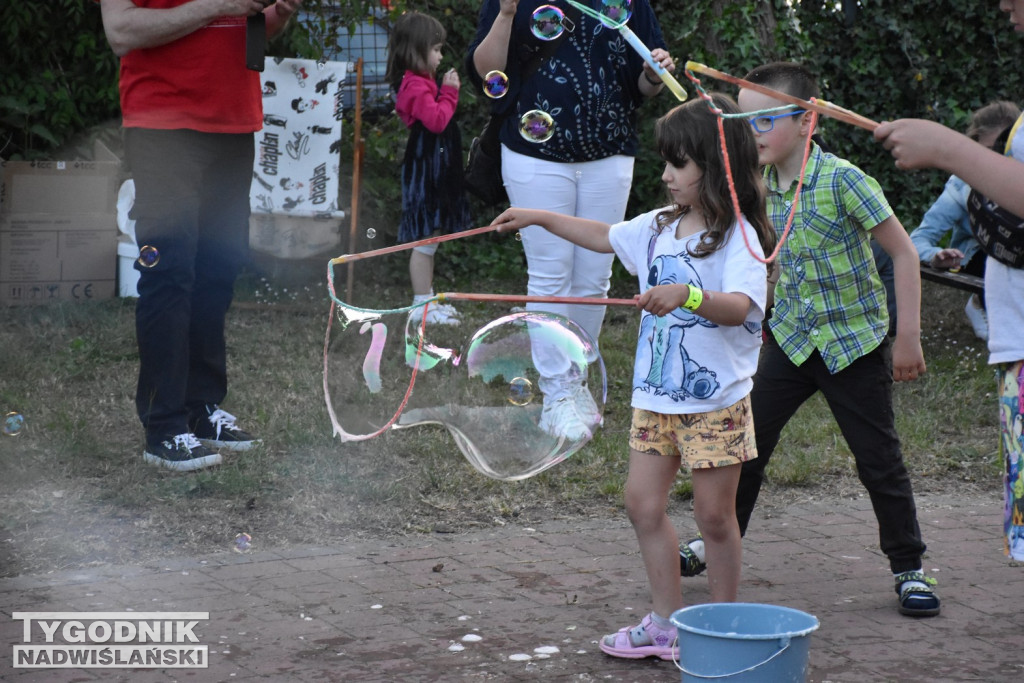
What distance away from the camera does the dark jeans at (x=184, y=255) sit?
4.64 metres

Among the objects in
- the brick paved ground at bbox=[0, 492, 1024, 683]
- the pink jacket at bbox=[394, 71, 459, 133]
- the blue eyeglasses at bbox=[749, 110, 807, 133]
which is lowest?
the brick paved ground at bbox=[0, 492, 1024, 683]

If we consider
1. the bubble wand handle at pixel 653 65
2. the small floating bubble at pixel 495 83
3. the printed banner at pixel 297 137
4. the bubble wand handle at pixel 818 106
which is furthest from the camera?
the printed banner at pixel 297 137

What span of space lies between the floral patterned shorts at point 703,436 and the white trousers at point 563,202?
1.41 metres

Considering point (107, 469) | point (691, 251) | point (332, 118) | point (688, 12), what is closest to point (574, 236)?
point (691, 251)

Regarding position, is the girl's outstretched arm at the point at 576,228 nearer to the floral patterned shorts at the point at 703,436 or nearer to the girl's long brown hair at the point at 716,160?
the girl's long brown hair at the point at 716,160

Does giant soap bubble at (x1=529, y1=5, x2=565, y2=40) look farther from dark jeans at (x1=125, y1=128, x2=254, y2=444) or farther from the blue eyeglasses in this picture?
dark jeans at (x1=125, y1=128, x2=254, y2=444)

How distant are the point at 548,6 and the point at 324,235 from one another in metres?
4.08

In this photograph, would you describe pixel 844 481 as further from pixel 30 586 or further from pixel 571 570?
pixel 30 586

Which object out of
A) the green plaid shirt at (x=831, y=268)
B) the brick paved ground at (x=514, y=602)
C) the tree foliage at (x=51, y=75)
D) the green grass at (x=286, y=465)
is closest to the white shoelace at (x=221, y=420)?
the green grass at (x=286, y=465)

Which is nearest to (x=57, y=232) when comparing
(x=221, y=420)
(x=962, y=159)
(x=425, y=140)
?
(x=425, y=140)

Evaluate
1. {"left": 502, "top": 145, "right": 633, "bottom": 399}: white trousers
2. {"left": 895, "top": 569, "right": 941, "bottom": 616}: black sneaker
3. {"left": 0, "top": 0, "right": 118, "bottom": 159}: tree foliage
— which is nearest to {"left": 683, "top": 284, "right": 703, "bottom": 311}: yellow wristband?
{"left": 895, "top": 569, "right": 941, "bottom": 616}: black sneaker

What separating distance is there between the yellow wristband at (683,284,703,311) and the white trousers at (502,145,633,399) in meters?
1.64

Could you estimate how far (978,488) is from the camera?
4934mm

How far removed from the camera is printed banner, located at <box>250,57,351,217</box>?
7859mm
